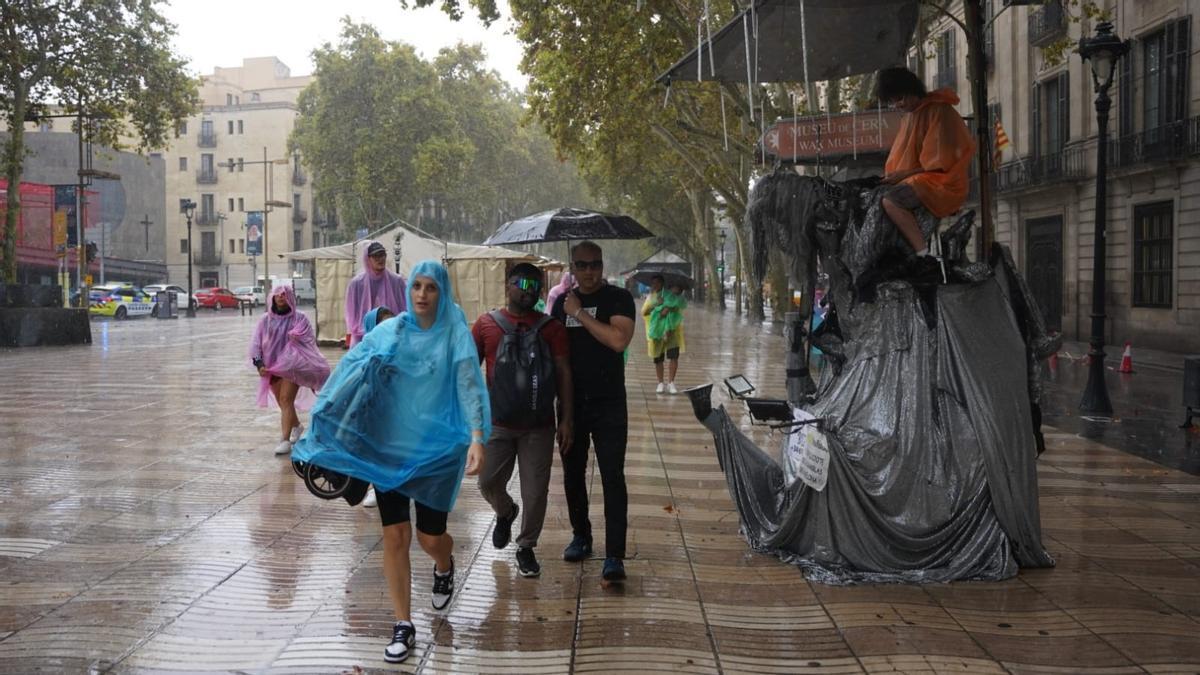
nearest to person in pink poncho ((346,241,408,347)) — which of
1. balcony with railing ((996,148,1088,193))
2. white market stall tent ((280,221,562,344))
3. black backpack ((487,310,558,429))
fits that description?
black backpack ((487,310,558,429))

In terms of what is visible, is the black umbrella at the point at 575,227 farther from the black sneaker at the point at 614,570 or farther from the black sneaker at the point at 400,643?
the black sneaker at the point at 400,643

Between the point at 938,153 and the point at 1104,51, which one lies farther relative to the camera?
the point at 1104,51

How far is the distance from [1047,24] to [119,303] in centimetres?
3384

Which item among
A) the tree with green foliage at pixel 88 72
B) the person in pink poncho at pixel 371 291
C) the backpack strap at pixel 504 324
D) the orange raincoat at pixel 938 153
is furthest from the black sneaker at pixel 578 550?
the tree with green foliage at pixel 88 72

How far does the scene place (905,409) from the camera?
15.9 feet

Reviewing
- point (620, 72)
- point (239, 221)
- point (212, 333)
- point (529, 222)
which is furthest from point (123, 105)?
point (239, 221)

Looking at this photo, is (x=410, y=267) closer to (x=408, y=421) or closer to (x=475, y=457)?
(x=408, y=421)

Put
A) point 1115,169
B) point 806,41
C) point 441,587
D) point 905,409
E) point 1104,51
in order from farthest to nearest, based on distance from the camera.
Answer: point 1115,169
point 1104,51
point 806,41
point 905,409
point 441,587

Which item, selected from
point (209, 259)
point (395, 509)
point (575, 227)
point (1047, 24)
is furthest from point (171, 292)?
point (395, 509)

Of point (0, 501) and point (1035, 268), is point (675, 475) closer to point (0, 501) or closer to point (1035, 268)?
point (0, 501)

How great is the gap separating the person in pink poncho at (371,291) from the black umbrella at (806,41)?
3098 millimetres

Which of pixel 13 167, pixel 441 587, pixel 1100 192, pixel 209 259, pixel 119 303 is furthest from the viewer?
pixel 209 259

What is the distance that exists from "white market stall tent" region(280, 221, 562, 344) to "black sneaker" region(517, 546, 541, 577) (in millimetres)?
17482

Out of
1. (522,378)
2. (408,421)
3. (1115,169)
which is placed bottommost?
(408,421)
